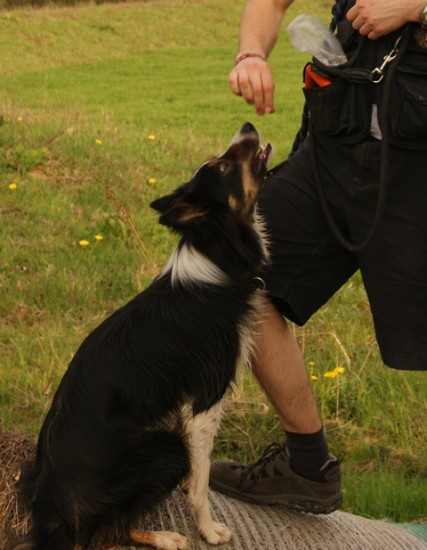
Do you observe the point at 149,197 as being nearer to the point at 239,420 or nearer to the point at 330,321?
the point at 330,321

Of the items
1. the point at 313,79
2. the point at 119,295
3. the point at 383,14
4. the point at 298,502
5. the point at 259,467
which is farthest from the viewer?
the point at 119,295

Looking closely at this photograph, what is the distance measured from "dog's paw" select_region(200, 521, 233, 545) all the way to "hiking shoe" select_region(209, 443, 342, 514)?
0.34 meters

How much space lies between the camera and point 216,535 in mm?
3398

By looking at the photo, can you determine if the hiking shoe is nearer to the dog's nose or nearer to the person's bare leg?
the person's bare leg

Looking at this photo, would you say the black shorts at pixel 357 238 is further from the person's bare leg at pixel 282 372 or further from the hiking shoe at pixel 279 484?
the hiking shoe at pixel 279 484

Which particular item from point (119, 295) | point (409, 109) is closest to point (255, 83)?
point (409, 109)

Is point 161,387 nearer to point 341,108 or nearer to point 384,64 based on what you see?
point 341,108

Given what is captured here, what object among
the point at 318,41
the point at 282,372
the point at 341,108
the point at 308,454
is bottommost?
the point at 308,454

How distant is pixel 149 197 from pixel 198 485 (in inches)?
223

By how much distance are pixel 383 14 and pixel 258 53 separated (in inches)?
23.2

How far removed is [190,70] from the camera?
26.4m

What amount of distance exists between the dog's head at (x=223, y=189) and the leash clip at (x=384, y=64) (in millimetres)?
623

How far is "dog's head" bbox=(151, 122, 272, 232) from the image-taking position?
11.1 feet

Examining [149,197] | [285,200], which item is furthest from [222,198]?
[149,197]
